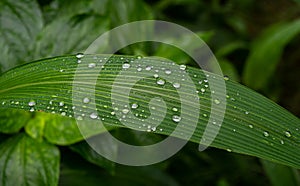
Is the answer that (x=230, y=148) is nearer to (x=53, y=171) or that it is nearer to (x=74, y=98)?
(x=74, y=98)

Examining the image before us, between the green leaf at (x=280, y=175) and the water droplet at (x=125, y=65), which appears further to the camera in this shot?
the green leaf at (x=280, y=175)

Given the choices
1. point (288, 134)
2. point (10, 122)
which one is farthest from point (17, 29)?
point (288, 134)

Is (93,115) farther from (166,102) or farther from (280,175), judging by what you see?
(280,175)

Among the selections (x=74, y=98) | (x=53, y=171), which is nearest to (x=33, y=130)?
(x=53, y=171)

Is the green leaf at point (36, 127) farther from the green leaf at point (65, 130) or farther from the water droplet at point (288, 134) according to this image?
the water droplet at point (288, 134)

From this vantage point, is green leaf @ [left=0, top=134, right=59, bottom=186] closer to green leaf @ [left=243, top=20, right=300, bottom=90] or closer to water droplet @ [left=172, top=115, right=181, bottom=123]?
water droplet @ [left=172, top=115, right=181, bottom=123]

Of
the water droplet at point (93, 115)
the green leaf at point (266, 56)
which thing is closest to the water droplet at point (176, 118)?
the water droplet at point (93, 115)

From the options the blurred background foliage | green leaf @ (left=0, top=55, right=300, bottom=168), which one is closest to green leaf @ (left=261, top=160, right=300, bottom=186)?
the blurred background foliage
